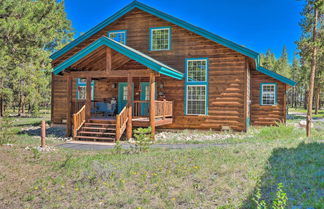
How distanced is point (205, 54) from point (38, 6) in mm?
8887

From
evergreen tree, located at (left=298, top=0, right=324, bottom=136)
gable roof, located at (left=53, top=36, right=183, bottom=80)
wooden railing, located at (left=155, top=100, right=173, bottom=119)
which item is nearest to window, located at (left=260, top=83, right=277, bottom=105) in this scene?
evergreen tree, located at (left=298, top=0, right=324, bottom=136)

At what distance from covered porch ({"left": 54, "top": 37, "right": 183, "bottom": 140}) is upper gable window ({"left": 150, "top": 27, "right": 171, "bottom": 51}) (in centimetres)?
162

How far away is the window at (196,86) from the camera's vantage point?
1386 cm

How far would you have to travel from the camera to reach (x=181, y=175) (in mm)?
5906

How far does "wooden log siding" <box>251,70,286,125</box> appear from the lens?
1656 cm

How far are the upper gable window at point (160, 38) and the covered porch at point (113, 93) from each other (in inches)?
63.7

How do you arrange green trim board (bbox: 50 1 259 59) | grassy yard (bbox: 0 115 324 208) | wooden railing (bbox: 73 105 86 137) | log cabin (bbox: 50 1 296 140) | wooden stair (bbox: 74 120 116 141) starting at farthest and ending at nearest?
green trim board (bbox: 50 1 259 59)
log cabin (bbox: 50 1 296 140)
wooden railing (bbox: 73 105 86 137)
wooden stair (bbox: 74 120 116 141)
grassy yard (bbox: 0 115 324 208)

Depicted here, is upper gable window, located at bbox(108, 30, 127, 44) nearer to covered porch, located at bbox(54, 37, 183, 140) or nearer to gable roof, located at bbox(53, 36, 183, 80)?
covered porch, located at bbox(54, 37, 183, 140)

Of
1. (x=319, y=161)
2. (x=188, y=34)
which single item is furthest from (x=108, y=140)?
(x=319, y=161)

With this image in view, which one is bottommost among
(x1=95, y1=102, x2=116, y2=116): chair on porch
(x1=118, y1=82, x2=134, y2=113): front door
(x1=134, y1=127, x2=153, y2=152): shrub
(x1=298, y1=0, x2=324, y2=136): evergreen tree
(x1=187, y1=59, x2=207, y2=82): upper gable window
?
(x1=134, y1=127, x2=153, y2=152): shrub

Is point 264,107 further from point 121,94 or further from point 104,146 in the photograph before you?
point 104,146

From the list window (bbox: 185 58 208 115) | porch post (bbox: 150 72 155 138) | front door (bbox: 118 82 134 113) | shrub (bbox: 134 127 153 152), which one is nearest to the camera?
shrub (bbox: 134 127 153 152)

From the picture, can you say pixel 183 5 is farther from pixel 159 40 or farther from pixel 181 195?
pixel 181 195

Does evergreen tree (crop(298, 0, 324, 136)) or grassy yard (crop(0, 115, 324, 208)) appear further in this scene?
evergreen tree (crop(298, 0, 324, 136))
